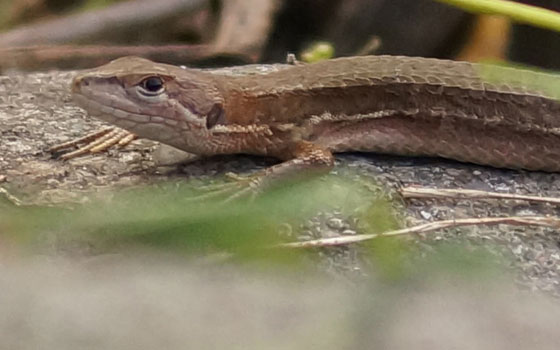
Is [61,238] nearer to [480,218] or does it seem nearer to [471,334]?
[471,334]

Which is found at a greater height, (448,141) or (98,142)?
(98,142)

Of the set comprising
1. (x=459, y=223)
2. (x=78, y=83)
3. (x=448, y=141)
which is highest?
(x=78, y=83)

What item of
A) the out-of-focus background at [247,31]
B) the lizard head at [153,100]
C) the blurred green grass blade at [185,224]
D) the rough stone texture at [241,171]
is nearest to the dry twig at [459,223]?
the rough stone texture at [241,171]

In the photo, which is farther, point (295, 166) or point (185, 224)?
point (295, 166)

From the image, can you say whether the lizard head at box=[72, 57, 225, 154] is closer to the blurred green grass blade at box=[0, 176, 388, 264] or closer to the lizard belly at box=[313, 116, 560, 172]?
the lizard belly at box=[313, 116, 560, 172]

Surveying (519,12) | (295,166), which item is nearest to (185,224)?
(519,12)

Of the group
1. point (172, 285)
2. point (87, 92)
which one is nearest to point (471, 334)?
point (172, 285)

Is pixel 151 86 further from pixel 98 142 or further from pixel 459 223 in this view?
pixel 459 223
